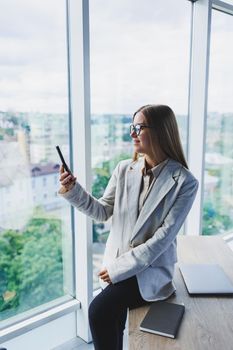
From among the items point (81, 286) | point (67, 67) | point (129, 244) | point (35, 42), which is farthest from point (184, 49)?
point (81, 286)

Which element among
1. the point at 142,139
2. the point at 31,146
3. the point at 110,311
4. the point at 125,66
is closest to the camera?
the point at 110,311

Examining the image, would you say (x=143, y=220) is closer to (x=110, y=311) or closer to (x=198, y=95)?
(x=110, y=311)

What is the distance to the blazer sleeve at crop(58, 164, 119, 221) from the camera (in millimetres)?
1422

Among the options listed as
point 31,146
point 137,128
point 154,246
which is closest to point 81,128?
point 31,146

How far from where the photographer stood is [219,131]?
9.23 ft

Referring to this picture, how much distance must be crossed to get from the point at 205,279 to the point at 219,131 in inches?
66.3

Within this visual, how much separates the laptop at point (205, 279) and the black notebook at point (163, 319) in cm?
17

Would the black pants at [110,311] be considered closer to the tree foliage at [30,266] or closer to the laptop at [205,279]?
the laptop at [205,279]

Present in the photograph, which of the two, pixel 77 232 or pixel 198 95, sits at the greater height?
pixel 198 95

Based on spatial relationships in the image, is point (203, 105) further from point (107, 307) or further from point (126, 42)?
point (107, 307)

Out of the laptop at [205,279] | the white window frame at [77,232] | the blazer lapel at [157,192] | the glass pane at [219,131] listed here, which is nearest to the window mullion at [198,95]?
the white window frame at [77,232]

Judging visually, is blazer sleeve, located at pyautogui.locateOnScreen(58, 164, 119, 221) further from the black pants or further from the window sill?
the window sill

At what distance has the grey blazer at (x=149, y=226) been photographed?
4.28 feet

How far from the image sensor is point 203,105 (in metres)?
2.44
